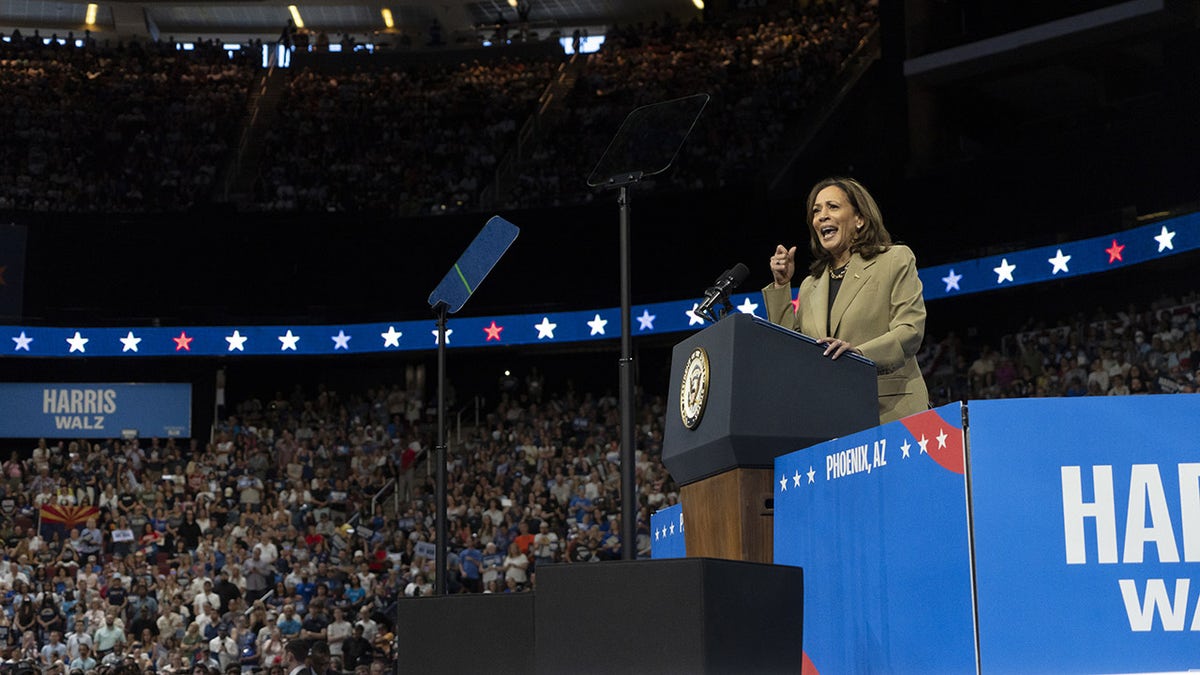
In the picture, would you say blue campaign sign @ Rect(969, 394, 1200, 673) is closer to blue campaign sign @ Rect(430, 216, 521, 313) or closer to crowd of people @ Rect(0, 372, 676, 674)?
blue campaign sign @ Rect(430, 216, 521, 313)

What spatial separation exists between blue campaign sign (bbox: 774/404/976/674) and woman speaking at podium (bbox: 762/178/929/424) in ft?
1.88

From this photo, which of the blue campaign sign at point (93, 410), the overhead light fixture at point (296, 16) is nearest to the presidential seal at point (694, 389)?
the blue campaign sign at point (93, 410)

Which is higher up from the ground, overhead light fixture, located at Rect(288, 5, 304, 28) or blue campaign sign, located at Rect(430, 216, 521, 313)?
overhead light fixture, located at Rect(288, 5, 304, 28)

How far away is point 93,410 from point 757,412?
70.4 feet

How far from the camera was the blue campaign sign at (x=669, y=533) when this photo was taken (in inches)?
172

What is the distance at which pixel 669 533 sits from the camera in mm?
4617

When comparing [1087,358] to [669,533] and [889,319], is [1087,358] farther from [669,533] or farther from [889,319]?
[889,319]

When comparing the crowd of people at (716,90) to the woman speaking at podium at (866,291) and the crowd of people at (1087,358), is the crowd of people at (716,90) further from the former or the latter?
the woman speaking at podium at (866,291)

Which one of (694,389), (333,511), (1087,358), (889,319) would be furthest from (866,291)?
(333,511)

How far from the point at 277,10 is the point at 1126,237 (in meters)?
21.3

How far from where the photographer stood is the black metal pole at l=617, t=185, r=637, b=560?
13.8ft

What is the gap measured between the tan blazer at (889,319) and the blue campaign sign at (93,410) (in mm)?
20675

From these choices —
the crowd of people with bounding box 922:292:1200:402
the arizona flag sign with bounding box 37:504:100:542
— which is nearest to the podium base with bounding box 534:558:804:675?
the crowd of people with bounding box 922:292:1200:402

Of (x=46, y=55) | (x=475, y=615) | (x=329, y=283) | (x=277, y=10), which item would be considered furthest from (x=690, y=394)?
(x=277, y=10)
